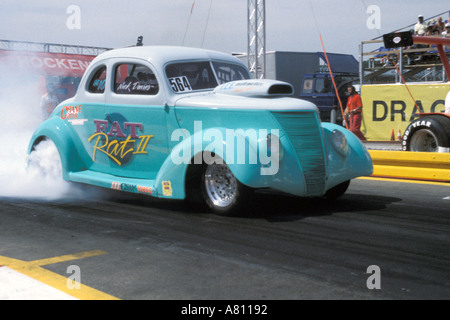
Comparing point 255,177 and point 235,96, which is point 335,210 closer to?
point 255,177

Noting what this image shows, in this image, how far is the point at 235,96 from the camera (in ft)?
20.8

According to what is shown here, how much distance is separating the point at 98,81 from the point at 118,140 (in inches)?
38.2

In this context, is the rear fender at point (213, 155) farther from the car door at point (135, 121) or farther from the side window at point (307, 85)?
the side window at point (307, 85)

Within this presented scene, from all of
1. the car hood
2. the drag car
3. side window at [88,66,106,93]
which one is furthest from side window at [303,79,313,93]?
the car hood

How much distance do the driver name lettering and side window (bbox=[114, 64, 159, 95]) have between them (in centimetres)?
41

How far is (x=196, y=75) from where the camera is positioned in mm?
6984

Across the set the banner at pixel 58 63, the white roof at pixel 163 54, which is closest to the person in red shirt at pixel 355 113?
the white roof at pixel 163 54

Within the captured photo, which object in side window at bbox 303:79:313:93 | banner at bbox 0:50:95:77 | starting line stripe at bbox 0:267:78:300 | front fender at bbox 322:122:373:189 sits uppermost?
banner at bbox 0:50:95:77

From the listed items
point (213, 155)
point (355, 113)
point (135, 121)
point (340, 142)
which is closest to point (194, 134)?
point (213, 155)

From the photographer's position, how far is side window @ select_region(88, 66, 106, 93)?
7.42m

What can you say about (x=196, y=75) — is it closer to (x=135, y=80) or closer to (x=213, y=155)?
(x=135, y=80)

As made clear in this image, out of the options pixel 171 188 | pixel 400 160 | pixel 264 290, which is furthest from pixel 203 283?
pixel 400 160

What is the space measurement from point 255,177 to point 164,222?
3.36ft

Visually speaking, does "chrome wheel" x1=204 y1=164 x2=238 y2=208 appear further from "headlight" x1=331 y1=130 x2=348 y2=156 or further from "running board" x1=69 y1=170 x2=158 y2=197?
"headlight" x1=331 y1=130 x2=348 y2=156
